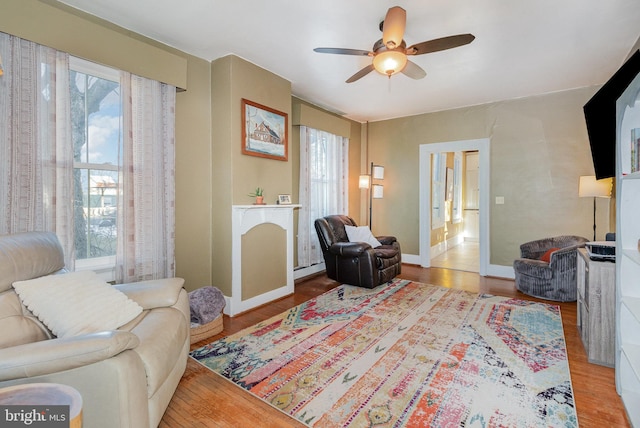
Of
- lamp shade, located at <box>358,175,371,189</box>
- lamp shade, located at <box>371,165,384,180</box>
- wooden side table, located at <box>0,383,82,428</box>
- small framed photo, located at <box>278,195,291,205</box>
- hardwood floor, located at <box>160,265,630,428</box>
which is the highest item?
lamp shade, located at <box>371,165,384,180</box>

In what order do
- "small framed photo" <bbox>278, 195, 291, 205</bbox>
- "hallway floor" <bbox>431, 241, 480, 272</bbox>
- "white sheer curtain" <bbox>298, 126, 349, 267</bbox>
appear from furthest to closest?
"hallway floor" <bbox>431, 241, 480, 272</bbox> → "white sheer curtain" <bbox>298, 126, 349, 267</bbox> → "small framed photo" <bbox>278, 195, 291, 205</bbox>

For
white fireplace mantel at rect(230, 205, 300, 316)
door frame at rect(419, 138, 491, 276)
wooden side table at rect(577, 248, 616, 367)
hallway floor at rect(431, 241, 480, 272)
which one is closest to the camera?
wooden side table at rect(577, 248, 616, 367)

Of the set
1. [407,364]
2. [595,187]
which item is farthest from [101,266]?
[595,187]

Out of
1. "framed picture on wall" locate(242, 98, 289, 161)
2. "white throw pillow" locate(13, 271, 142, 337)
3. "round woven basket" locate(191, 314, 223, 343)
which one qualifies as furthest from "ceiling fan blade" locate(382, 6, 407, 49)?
"round woven basket" locate(191, 314, 223, 343)

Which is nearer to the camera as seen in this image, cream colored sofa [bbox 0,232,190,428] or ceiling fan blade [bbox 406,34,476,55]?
cream colored sofa [bbox 0,232,190,428]

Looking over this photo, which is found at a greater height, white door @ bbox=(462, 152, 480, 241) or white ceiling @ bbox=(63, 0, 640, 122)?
white ceiling @ bbox=(63, 0, 640, 122)

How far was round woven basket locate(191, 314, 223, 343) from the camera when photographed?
2.52m

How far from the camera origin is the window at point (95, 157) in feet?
7.88

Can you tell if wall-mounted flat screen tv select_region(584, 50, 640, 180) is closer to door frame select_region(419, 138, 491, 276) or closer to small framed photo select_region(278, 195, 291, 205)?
door frame select_region(419, 138, 491, 276)

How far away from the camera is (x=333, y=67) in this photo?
3.41 m

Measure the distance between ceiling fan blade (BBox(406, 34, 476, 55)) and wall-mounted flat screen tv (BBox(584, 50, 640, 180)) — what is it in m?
0.86

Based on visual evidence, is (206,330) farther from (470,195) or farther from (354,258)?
(470,195)

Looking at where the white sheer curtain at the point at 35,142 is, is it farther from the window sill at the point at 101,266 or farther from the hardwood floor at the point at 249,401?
the hardwood floor at the point at 249,401

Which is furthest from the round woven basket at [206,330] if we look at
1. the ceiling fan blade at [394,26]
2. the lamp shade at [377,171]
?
the lamp shade at [377,171]
